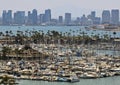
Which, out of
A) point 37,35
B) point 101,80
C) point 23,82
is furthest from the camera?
point 37,35

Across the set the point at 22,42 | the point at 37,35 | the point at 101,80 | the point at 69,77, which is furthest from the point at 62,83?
the point at 37,35

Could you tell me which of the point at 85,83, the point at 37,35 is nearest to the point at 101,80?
the point at 85,83

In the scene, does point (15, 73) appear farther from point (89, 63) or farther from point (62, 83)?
point (89, 63)

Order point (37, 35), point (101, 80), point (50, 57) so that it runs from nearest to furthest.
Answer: point (101, 80), point (50, 57), point (37, 35)

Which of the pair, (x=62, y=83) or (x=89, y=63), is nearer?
(x=62, y=83)

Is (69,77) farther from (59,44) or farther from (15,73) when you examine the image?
(59,44)

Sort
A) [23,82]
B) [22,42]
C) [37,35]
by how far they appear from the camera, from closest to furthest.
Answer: [23,82] < [22,42] < [37,35]

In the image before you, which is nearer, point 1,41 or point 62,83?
point 62,83

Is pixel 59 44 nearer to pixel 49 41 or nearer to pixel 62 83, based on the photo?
pixel 49 41

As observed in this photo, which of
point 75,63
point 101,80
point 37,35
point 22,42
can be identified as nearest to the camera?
point 101,80
